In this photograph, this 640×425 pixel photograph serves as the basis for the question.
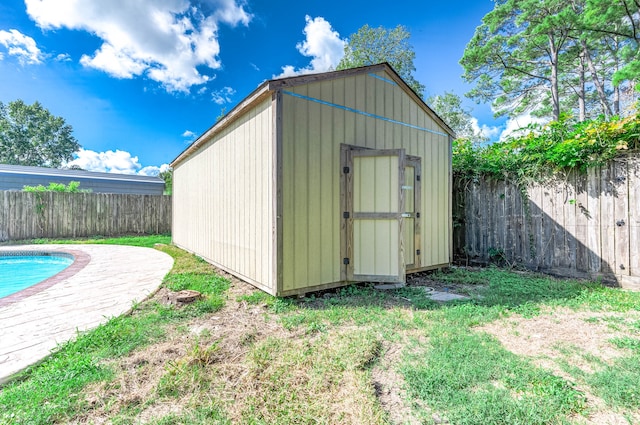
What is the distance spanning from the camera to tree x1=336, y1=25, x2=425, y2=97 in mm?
13859

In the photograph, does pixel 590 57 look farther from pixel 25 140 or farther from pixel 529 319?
pixel 25 140

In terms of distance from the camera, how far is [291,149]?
3.31 metres

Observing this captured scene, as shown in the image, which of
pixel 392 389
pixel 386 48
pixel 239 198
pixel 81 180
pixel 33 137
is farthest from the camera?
pixel 33 137

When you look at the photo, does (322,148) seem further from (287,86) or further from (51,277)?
(51,277)

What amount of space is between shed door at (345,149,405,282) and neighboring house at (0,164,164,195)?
17.5 metres

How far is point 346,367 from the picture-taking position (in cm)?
183

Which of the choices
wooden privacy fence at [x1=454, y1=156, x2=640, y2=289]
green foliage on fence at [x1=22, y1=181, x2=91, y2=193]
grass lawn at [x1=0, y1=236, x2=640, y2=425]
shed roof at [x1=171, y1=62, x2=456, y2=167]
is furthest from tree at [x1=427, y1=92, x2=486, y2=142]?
green foliage on fence at [x1=22, y1=181, x2=91, y2=193]

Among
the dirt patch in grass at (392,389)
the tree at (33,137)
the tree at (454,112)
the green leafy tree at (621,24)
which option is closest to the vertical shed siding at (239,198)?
the dirt patch in grass at (392,389)

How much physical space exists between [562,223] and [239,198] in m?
4.94

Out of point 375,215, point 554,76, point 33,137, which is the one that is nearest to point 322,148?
point 375,215

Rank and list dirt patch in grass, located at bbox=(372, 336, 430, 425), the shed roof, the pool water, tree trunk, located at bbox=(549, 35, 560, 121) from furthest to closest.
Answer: tree trunk, located at bbox=(549, 35, 560, 121), the pool water, the shed roof, dirt patch in grass, located at bbox=(372, 336, 430, 425)

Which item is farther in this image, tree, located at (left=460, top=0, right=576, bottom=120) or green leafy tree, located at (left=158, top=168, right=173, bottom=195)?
green leafy tree, located at (left=158, top=168, right=173, bottom=195)

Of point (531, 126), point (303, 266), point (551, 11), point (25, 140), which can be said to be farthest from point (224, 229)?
point (25, 140)

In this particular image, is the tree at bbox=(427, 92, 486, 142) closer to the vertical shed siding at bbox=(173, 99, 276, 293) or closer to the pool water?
the vertical shed siding at bbox=(173, 99, 276, 293)
